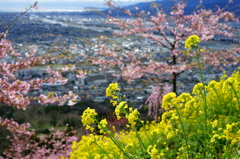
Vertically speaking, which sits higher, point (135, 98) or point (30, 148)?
point (135, 98)

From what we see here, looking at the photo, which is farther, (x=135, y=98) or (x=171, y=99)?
(x=135, y=98)

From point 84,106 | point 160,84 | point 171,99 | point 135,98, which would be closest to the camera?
point 171,99

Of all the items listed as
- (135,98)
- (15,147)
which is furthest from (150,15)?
(15,147)

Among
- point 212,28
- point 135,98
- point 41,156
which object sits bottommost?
point 41,156

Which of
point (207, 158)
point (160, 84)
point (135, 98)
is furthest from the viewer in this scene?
point (135, 98)

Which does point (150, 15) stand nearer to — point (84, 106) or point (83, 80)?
point (84, 106)

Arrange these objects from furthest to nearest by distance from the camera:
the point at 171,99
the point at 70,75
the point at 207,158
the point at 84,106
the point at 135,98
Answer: the point at 70,75
the point at 84,106
the point at 135,98
the point at 207,158
the point at 171,99

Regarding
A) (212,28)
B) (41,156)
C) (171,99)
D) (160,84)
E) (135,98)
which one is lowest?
(41,156)

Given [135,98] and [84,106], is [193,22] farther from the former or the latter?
[84,106]

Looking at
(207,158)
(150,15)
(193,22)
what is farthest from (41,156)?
(207,158)
